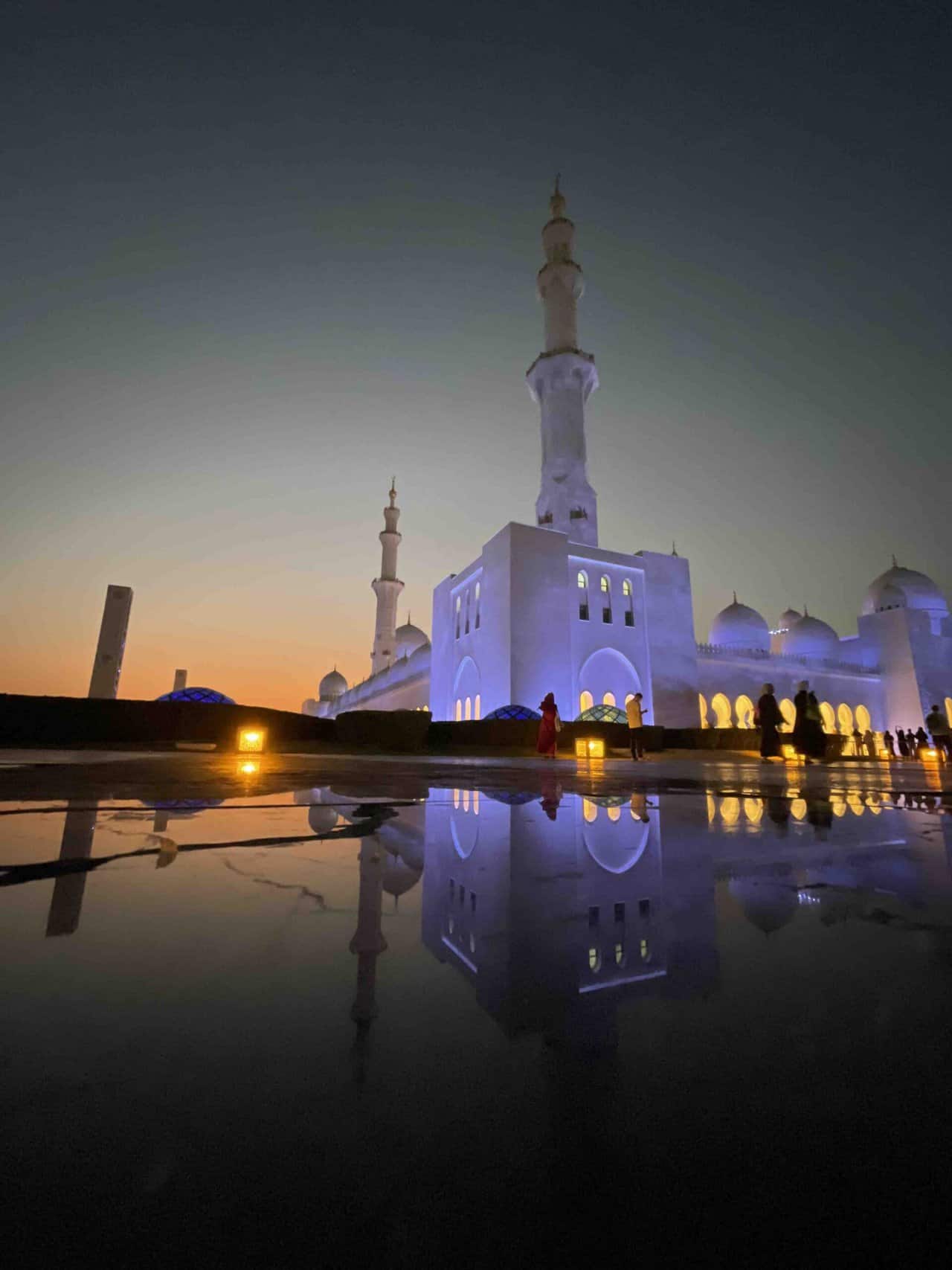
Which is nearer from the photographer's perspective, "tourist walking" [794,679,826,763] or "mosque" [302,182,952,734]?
"tourist walking" [794,679,826,763]

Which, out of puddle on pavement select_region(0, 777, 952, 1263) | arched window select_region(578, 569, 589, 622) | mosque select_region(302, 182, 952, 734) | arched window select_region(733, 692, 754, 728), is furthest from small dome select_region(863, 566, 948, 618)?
puddle on pavement select_region(0, 777, 952, 1263)

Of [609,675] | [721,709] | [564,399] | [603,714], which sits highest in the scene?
[564,399]

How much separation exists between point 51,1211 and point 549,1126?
12.4 inches

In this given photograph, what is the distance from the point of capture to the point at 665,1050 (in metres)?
0.58

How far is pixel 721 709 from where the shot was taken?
1123 inches

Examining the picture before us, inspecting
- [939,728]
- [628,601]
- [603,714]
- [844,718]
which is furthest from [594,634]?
[844,718]

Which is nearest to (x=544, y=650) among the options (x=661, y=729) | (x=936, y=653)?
(x=661, y=729)

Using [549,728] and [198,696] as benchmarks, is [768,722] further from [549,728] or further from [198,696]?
[198,696]

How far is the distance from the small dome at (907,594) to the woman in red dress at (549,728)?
100.0 feet

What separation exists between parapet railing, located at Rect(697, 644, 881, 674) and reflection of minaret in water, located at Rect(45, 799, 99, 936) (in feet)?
93.8

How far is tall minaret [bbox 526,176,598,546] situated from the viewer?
26891mm

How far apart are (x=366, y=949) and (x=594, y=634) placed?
23.6 m

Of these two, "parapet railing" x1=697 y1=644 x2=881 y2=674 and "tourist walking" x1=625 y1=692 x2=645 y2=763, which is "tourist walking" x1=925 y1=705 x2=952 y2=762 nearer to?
"tourist walking" x1=625 y1=692 x2=645 y2=763

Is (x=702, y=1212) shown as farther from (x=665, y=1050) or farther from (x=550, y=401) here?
(x=550, y=401)
